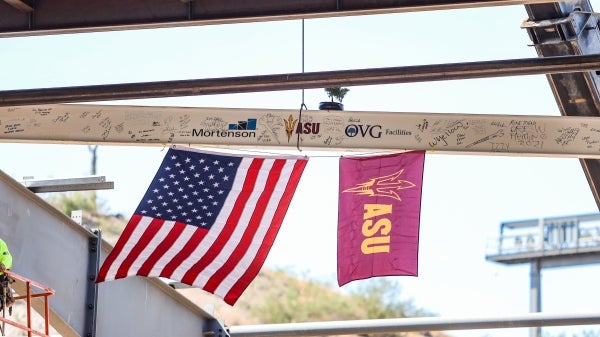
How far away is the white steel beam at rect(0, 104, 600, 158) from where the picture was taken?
56.2ft

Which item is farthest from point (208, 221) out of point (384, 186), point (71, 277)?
point (384, 186)

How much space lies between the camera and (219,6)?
15.9m

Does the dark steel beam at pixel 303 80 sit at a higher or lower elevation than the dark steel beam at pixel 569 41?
lower

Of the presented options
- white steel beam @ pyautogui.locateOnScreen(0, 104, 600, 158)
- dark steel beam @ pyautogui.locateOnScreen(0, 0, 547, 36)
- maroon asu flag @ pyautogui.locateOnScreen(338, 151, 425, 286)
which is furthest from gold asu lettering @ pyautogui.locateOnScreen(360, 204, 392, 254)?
dark steel beam @ pyautogui.locateOnScreen(0, 0, 547, 36)

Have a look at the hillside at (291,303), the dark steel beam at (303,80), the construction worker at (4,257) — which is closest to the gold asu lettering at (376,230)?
the dark steel beam at (303,80)

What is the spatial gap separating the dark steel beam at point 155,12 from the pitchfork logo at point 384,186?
94.8 inches

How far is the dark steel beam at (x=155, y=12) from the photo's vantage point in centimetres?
1540

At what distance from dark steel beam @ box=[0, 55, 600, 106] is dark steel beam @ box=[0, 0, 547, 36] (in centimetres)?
106

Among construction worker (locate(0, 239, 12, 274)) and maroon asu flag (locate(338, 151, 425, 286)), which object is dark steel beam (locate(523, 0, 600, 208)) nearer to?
maroon asu flag (locate(338, 151, 425, 286))

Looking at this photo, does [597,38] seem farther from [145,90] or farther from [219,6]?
[145,90]

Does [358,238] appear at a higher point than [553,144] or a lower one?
lower

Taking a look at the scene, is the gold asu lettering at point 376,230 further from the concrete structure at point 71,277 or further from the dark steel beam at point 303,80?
the concrete structure at point 71,277

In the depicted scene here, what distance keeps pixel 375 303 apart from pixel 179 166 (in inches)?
2906

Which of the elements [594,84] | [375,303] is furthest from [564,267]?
[594,84]
